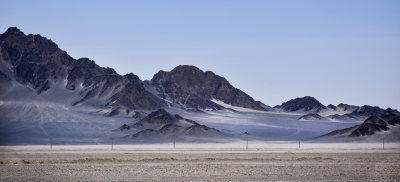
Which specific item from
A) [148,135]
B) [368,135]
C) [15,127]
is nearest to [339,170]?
[368,135]

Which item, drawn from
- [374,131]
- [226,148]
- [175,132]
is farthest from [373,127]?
[226,148]

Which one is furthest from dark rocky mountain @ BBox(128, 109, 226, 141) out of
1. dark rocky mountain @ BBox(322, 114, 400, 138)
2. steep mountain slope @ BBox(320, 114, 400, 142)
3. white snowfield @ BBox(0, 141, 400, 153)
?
white snowfield @ BBox(0, 141, 400, 153)

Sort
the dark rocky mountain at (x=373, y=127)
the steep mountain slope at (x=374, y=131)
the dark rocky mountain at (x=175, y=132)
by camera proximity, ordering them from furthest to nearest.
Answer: the dark rocky mountain at (x=175, y=132)
the dark rocky mountain at (x=373, y=127)
the steep mountain slope at (x=374, y=131)

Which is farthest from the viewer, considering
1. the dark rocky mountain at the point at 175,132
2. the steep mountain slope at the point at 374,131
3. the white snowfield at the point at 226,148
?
the dark rocky mountain at the point at 175,132

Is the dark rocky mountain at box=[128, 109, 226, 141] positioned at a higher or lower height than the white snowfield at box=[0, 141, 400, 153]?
higher

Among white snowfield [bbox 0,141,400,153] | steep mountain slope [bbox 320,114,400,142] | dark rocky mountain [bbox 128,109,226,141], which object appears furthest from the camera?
dark rocky mountain [bbox 128,109,226,141]

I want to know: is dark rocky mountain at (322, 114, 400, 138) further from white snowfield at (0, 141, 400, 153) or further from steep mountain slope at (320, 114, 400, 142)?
white snowfield at (0, 141, 400, 153)

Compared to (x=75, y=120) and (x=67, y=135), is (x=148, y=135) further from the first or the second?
(x=75, y=120)

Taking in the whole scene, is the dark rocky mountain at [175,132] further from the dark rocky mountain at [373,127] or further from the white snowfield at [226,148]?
the white snowfield at [226,148]

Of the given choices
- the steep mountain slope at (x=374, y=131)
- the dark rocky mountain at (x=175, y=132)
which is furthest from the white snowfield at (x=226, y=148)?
the dark rocky mountain at (x=175, y=132)

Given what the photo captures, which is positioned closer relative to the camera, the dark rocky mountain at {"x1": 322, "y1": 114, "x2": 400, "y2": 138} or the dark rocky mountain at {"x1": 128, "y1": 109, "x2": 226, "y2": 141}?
the dark rocky mountain at {"x1": 322, "y1": 114, "x2": 400, "y2": 138}

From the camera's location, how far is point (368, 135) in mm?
→ 122438

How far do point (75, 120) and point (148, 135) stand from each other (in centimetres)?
6633

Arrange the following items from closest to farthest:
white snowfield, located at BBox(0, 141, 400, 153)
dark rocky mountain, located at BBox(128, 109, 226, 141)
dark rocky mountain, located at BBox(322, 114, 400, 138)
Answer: white snowfield, located at BBox(0, 141, 400, 153) → dark rocky mountain, located at BBox(322, 114, 400, 138) → dark rocky mountain, located at BBox(128, 109, 226, 141)
